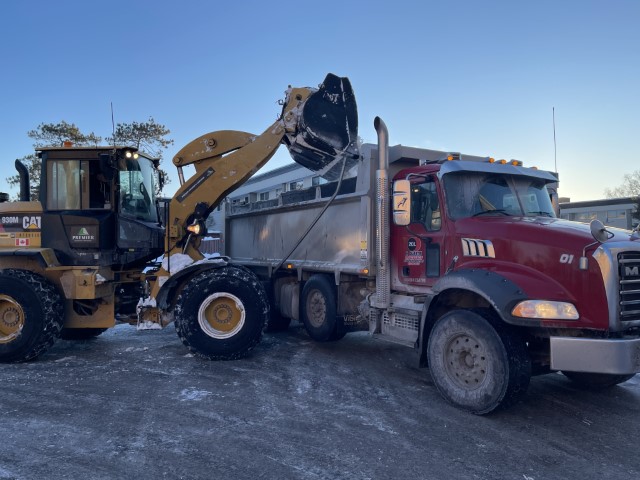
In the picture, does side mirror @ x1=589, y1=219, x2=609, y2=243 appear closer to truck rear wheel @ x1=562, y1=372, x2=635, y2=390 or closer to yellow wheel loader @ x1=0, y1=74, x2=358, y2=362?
truck rear wheel @ x1=562, y1=372, x2=635, y2=390

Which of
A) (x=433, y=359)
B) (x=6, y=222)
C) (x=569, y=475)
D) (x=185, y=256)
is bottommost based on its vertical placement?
(x=569, y=475)

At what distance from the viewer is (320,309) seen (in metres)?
8.09

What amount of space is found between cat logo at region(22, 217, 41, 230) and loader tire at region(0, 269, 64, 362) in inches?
28.5

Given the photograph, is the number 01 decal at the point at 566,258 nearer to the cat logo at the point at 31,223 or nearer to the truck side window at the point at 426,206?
the truck side window at the point at 426,206

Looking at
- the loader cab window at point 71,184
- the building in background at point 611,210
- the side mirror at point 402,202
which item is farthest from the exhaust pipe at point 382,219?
the building in background at point 611,210

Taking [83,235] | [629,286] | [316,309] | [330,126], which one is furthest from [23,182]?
[629,286]

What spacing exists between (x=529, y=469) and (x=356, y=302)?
3.84m

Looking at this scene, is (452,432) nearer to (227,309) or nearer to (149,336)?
(227,309)

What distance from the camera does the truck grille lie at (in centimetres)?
446

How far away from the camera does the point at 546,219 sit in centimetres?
545

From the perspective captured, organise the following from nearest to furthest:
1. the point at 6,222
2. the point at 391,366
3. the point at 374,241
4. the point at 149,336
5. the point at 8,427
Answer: the point at 8,427 < the point at 374,241 < the point at 391,366 < the point at 6,222 < the point at 149,336

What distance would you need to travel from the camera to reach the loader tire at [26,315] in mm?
7098

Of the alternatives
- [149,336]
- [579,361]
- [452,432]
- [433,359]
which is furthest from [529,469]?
[149,336]

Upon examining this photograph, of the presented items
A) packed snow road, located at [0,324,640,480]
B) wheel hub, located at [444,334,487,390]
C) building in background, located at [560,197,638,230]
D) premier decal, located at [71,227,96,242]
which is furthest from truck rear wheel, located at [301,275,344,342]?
building in background, located at [560,197,638,230]
